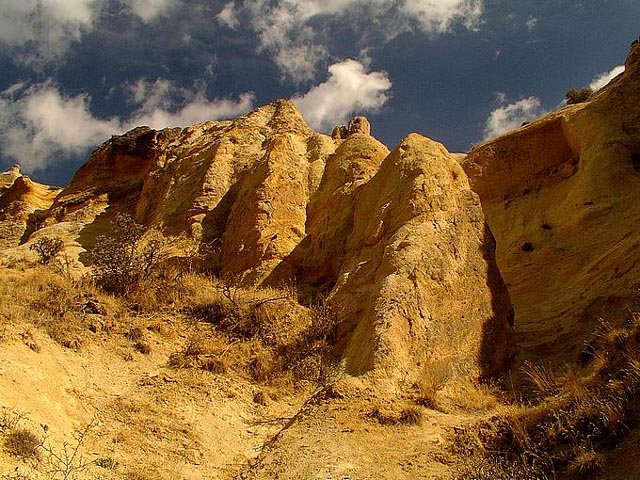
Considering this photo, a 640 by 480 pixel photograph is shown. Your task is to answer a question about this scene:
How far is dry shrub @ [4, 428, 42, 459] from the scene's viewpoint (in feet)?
17.8

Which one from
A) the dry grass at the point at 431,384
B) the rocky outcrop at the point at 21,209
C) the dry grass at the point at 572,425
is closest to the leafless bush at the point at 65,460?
the dry grass at the point at 572,425

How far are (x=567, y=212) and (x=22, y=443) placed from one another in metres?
16.5

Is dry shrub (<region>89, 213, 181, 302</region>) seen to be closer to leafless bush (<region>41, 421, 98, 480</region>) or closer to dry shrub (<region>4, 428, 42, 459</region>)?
leafless bush (<region>41, 421, 98, 480</region>)

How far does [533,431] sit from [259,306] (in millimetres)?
5772

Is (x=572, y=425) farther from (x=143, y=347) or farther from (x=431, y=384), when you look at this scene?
(x=143, y=347)

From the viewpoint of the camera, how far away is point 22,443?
5.52 m

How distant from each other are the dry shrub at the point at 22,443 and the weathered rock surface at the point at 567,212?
8.26 meters

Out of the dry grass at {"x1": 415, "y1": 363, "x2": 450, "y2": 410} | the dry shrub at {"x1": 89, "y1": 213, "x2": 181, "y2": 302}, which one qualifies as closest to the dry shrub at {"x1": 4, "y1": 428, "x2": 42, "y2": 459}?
the dry grass at {"x1": 415, "y1": 363, "x2": 450, "y2": 410}

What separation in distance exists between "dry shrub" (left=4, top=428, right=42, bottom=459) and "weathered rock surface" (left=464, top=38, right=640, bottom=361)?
27.1 ft

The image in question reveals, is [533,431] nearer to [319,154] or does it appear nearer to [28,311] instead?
[28,311]

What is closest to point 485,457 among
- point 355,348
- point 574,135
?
point 355,348

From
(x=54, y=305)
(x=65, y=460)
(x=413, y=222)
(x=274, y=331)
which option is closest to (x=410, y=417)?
(x=274, y=331)

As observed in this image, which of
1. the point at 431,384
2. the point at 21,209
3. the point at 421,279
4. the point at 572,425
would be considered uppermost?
the point at 21,209

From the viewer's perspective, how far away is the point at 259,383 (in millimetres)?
8969
